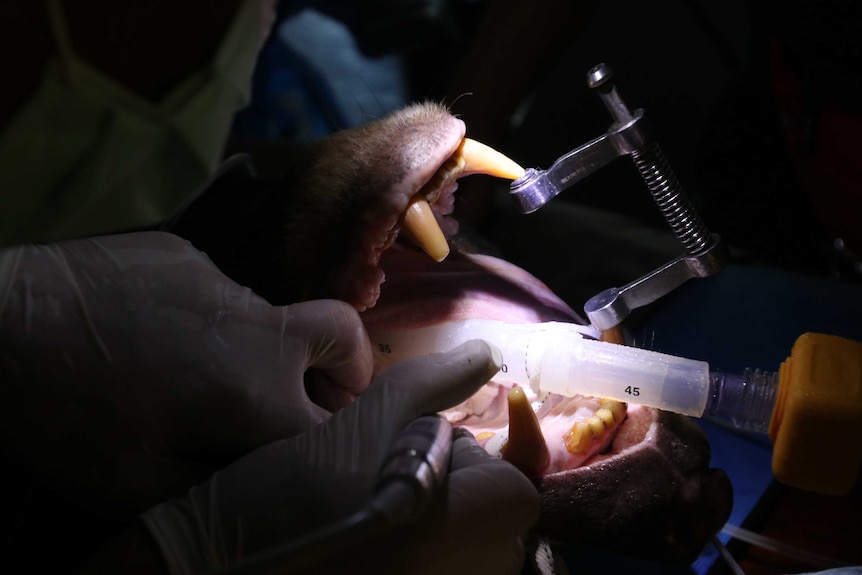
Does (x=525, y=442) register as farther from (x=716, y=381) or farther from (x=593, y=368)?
(x=716, y=381)

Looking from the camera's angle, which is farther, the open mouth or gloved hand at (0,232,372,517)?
the open mouth

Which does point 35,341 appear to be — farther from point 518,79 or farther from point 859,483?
point 518,79

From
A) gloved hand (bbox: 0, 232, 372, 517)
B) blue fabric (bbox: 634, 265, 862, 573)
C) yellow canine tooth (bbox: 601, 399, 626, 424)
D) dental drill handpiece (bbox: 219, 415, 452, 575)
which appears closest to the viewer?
dental drill handpiece (bbox: 219, 415, 452, 575)

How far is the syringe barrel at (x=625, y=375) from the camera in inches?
39.4

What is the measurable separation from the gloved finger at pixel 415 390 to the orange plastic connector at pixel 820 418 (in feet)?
1.13

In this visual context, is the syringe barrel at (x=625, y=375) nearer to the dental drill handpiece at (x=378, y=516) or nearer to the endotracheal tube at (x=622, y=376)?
the endotracheal tube at (x=622, y=376)

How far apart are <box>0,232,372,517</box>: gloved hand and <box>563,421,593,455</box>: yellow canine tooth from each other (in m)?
0.32

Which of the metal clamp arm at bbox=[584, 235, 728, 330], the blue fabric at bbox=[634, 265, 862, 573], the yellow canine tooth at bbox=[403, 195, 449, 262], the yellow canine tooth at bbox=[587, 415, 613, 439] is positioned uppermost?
the yellow canine tooth at bbox=[403, 195, 449, 262]

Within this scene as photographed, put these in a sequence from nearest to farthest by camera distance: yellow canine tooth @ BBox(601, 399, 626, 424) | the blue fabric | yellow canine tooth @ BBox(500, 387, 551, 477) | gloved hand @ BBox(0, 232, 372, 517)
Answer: gloved hand @ BBox(0, 232, 372, 517) < yellow canine tooth @ BBox(500, 387, 551, 477) < yellow canine tooth @ BBox(601, 399, 626, 424) < the blue fabric

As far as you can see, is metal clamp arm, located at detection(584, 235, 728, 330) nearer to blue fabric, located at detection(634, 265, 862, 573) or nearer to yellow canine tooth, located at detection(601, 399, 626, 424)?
yellow canine tooth, located at detection(601, 399, 626, 424)

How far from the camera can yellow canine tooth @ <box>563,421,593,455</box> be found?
3.46ft

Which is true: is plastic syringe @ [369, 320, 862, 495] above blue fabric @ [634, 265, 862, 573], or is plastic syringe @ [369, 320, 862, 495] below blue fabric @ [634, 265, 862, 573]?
above

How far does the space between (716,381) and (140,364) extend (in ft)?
2.32

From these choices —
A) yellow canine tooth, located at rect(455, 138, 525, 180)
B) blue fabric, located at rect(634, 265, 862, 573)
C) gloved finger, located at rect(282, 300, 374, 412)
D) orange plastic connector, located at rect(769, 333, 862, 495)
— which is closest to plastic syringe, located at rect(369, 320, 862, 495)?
orange plastic connector, located at rect(769, 333, 862, 495)
